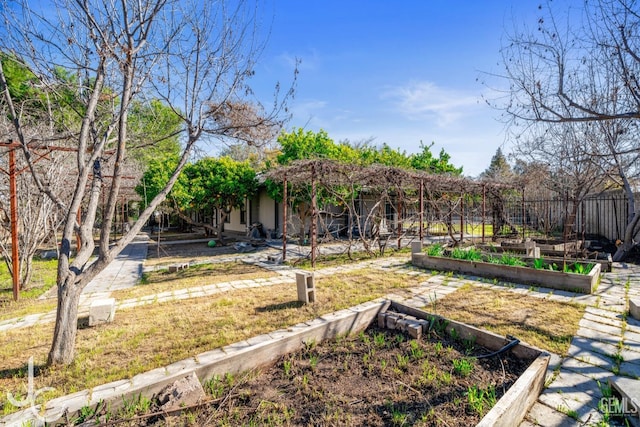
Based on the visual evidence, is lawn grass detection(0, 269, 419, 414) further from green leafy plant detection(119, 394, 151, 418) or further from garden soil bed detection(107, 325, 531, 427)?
garden soil bed detection(107, 325, 531, 427)

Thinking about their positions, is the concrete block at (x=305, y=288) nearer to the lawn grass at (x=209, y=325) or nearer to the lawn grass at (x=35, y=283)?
the lawn grass at (x=209, y=325)

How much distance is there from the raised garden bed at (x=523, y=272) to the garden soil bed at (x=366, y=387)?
3.55m

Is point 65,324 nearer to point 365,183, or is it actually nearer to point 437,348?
point 437,348

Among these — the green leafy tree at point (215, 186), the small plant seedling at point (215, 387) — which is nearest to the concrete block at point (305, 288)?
the small plant seedling at point (215, 387)

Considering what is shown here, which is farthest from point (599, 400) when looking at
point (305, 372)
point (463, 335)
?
point (305, 372)

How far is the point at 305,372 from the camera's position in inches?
100

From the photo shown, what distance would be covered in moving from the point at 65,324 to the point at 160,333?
0.99 metres

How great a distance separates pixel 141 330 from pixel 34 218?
4473mm

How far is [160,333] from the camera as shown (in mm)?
3430

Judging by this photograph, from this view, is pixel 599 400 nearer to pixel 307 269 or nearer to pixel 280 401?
pixel 280 401

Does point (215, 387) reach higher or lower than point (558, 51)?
lower

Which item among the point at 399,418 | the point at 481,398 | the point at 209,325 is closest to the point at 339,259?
the point at 209,325

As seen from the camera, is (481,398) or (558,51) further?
(558,51)

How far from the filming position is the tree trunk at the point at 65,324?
259 cm
